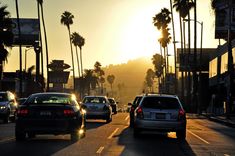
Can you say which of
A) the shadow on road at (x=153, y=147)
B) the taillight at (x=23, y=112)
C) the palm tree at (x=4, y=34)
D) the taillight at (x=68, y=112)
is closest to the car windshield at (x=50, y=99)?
the taillight at (x=23, y=112)

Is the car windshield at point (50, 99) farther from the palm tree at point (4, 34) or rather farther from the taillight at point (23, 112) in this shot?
the palm tree at point (4, 34)

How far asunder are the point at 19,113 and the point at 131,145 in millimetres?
3804

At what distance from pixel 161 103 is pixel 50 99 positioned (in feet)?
15.8

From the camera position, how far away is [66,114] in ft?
68.0

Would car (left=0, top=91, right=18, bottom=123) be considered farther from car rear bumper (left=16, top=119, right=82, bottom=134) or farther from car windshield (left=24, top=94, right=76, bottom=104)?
car rear bumper (left=16, top=119, right=82, bottom=134)

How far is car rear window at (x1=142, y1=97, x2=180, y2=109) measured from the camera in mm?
24359

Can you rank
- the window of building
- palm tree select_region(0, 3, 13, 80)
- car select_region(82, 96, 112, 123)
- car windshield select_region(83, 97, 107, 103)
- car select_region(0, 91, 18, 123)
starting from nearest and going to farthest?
1. car select_region(0, 91, 18, 123)
2. car select_region(82, 96, 112, 123)
3. car windshield select_region(83, 97, 107, 103)
4. palm tree select_region(0, 3, 13, 80)
5. the window of building

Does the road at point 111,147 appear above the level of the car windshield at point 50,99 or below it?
below

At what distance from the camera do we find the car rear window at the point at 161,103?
24.4m

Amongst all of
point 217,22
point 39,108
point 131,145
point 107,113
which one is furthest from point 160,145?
point 217,22

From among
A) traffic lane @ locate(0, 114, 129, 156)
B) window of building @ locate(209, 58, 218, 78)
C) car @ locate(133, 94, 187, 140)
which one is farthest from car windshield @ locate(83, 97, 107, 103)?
window of building @ locate(209, 58, 218, 78)

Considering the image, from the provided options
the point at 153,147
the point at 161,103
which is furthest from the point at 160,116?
the point at 153,147

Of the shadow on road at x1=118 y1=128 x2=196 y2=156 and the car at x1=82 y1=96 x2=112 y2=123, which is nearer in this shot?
the shadow on road at x1=118 y1=128 x2=196 y2=156

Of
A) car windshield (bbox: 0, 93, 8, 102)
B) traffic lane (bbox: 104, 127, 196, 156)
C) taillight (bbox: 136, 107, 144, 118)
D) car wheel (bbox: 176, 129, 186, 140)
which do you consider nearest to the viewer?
traffic lane (bbox: 104, 127, 196, 156)
